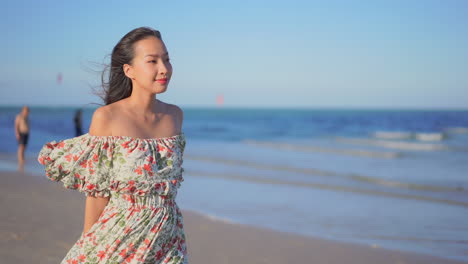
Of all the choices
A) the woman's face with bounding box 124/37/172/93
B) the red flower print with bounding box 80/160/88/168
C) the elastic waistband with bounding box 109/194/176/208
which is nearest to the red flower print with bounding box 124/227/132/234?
the elastic waistband with bounding box 109/194/176/208

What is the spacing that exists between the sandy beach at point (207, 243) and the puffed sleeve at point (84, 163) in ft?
10.4

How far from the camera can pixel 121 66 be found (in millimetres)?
2652

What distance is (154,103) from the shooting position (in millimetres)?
2688

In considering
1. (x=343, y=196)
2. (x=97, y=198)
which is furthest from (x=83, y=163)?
(x=343, y=196)

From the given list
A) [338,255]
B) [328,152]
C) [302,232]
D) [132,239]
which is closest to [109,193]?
[132,239]

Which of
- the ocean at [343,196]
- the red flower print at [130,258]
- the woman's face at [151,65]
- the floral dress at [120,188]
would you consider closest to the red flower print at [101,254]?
the floral dress at [120,188]

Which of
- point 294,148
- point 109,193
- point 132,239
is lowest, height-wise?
point 294,148

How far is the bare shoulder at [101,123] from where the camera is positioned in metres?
2.41

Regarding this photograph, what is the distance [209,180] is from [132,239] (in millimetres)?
9302

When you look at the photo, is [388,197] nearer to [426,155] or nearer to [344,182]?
[344,182]

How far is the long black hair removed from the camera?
256cm

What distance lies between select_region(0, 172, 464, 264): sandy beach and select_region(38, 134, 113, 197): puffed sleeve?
10.4 ft

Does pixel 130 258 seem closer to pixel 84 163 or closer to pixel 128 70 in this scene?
pixel 84 163

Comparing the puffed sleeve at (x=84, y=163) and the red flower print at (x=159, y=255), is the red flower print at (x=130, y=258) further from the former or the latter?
the puffed sleeve at (x=84, y=163)
